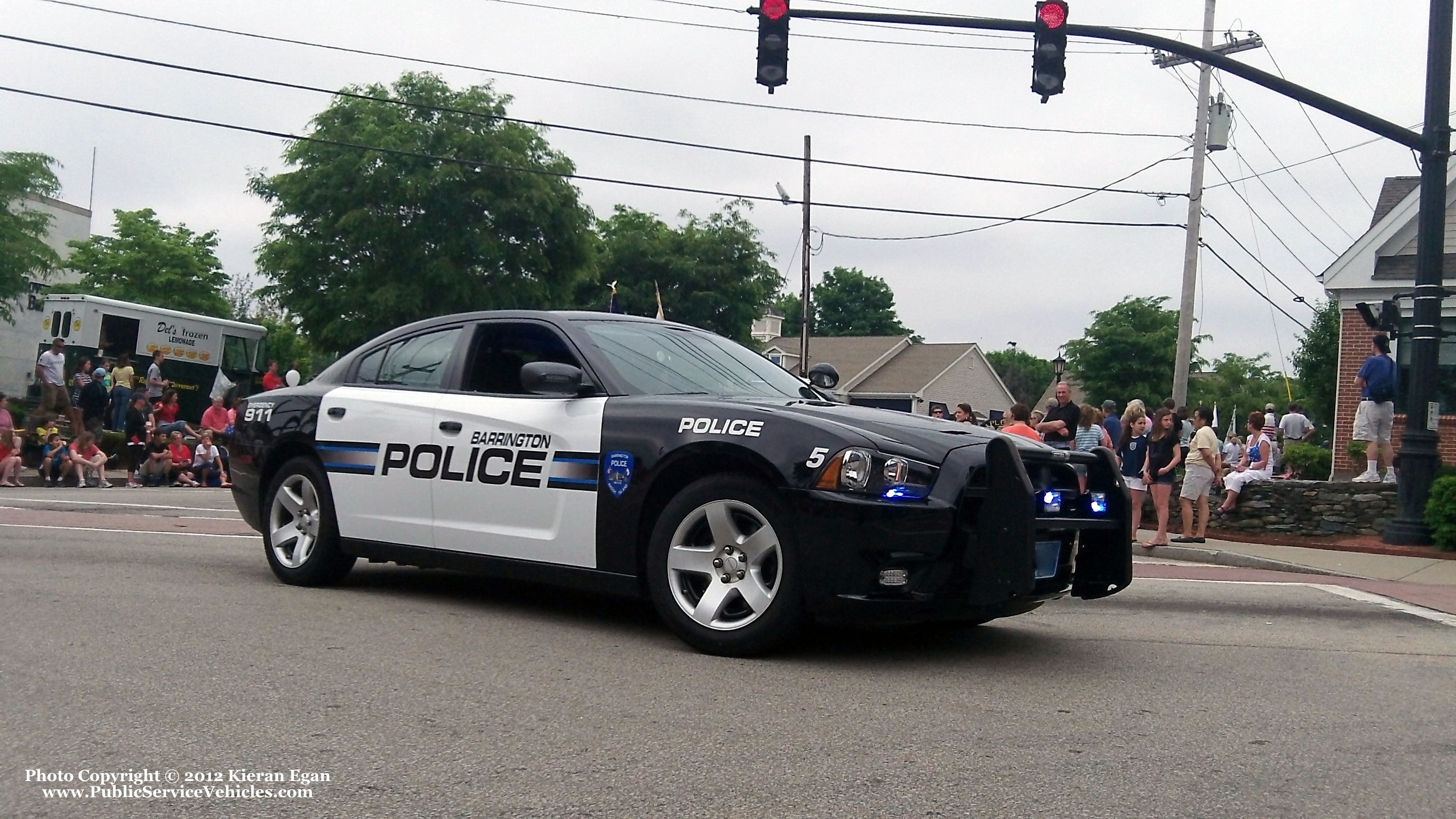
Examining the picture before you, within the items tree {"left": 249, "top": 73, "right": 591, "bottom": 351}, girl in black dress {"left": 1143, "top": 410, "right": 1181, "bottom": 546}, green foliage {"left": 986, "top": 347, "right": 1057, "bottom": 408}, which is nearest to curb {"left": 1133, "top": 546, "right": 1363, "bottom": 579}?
girl in black dress {"left": 1143, "top": 410, "right": 1181, "bottom": 546}

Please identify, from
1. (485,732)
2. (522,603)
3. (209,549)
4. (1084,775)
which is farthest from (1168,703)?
(209,549)

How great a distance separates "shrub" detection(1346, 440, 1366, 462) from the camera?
61.9 ft

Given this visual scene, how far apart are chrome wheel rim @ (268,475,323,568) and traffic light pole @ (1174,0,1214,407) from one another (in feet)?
72.2

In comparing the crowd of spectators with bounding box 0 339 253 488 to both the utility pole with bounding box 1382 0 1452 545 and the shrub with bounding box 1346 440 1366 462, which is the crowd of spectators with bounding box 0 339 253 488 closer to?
the utility pole with bounding box 1382 0 1452 545

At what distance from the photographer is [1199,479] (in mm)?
13727

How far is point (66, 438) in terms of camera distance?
20250 millimetres

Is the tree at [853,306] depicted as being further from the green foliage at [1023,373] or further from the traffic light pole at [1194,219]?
the traffic light pole at [1194,219]

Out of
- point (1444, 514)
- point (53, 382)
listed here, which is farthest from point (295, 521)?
point (53, 382)

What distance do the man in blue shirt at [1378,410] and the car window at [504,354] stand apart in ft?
38.8

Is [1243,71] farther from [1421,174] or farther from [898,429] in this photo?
[898,429]

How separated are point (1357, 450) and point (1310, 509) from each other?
459 cm

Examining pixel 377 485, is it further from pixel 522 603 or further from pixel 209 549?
pixel 209 549

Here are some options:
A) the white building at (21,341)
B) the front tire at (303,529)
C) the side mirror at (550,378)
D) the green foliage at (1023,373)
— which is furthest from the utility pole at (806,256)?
the green foliage at (1023,373)

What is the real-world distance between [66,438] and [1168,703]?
1896 centimetres
